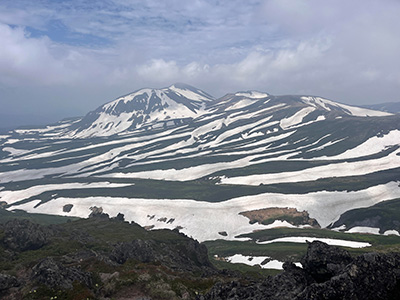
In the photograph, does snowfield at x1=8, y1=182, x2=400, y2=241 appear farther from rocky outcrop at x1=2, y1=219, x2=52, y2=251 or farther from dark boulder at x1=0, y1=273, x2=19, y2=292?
dark boulder at x1=0, y1=273, x2=19, y2=292

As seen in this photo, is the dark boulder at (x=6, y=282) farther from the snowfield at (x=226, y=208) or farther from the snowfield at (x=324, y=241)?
the snowfield at (x=226, y=208)

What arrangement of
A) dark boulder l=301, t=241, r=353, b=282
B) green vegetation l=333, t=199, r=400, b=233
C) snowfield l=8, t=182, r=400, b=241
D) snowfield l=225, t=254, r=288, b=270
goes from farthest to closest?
Result: snowfield l=8, t=182, r=400, b=241, green vegetation l=333, t=199, r=400, b=233, snowfield l=225, t=254, r=288, b=270, dark boulder l=301, t=241, r=353, b=282

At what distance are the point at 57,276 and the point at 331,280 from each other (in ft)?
77.9

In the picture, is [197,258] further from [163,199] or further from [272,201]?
[163,199]

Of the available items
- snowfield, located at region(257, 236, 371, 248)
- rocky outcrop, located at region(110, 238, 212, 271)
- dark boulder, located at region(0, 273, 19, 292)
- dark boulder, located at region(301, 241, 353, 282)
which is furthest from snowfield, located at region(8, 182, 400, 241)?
dark boulder, located at region(301, 241, 353, 282)

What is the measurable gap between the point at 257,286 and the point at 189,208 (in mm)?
130347

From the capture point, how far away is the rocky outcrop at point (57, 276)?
90.4ft

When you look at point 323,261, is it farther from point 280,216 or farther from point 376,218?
point 280,216

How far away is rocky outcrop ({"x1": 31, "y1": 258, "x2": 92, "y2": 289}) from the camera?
90.4ft

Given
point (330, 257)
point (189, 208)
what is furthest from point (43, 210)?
point (330, 257)

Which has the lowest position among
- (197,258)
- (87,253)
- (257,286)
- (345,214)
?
(345,214)

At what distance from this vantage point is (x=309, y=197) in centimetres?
15012

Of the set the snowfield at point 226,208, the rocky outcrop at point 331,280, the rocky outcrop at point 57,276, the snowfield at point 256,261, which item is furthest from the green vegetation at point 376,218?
the rocky outcrop at point 57,276

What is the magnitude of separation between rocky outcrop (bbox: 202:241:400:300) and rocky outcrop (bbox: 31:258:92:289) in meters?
13.3
